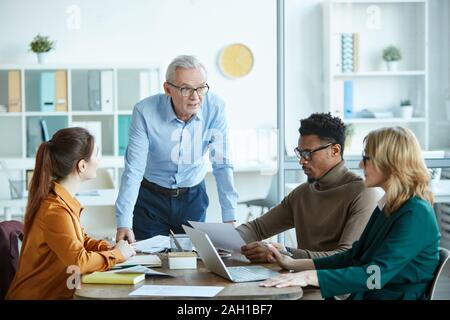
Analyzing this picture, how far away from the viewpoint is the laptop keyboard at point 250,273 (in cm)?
204

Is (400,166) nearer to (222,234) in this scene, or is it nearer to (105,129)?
(222,234)

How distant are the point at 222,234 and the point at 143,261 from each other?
26 centimetres

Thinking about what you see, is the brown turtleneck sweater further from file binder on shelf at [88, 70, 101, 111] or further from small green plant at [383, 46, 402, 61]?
file binder on shelf at [88, 70, 101, 111]

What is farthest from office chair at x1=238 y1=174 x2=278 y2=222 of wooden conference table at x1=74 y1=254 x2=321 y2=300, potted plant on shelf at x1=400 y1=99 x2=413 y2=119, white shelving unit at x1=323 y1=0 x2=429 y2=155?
wooden conference table at x1=74 y1=254 x2=321 y2=300

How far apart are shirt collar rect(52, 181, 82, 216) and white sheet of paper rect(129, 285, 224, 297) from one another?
1.52ft

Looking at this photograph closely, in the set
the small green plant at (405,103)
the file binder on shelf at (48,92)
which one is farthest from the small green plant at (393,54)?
the file binder on shelf at (48,92)

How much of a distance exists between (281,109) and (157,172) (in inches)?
45.3

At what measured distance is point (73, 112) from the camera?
622 centimetres

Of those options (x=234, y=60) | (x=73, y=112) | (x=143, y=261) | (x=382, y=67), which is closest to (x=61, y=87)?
(x=73, y=112)

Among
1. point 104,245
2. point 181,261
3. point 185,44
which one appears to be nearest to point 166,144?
point 104,245

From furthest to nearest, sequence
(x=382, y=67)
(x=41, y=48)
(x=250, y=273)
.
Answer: (x=41, y=48)
(x=382, y=67)
(x=250, y=273)

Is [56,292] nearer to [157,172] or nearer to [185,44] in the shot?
[157,172]

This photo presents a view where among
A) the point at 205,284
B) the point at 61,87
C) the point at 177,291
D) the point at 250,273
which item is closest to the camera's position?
the point at 177,291

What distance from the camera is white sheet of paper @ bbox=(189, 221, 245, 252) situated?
2387mm
